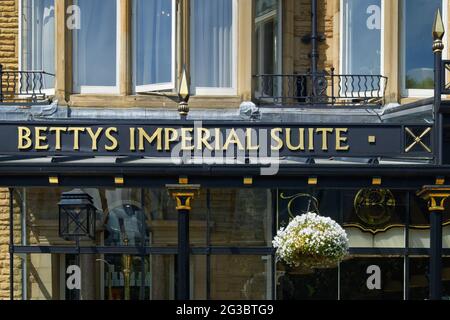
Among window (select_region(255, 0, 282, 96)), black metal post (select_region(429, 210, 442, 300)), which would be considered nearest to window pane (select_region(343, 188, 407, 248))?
black metal post (select_region(429, 210, 442, 300))

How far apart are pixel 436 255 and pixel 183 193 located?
3355mm

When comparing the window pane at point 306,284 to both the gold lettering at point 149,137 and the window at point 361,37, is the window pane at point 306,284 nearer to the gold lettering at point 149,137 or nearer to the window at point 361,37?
the gold lettering at point 149,137

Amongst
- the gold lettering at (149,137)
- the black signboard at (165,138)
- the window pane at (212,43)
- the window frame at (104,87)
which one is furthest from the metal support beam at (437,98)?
the window frame at (104,87)

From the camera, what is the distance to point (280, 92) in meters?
19.0

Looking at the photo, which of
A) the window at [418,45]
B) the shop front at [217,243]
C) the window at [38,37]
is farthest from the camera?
the window at [38,37]

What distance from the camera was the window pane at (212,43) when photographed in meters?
18.8

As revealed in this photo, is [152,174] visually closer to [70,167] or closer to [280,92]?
[70,167]

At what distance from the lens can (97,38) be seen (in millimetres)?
18938

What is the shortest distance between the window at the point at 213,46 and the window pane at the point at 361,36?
5.63 ft

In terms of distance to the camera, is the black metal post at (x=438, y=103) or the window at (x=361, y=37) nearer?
the black metal post at (x=438, y=103)

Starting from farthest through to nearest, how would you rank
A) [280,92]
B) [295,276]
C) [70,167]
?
[280,92], [295,276], [70,167]

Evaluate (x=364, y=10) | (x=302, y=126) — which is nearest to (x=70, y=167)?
(x=302, y=126)

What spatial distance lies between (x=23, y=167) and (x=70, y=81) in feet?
8.64

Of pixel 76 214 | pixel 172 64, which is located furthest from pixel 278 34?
pixel 76 214
